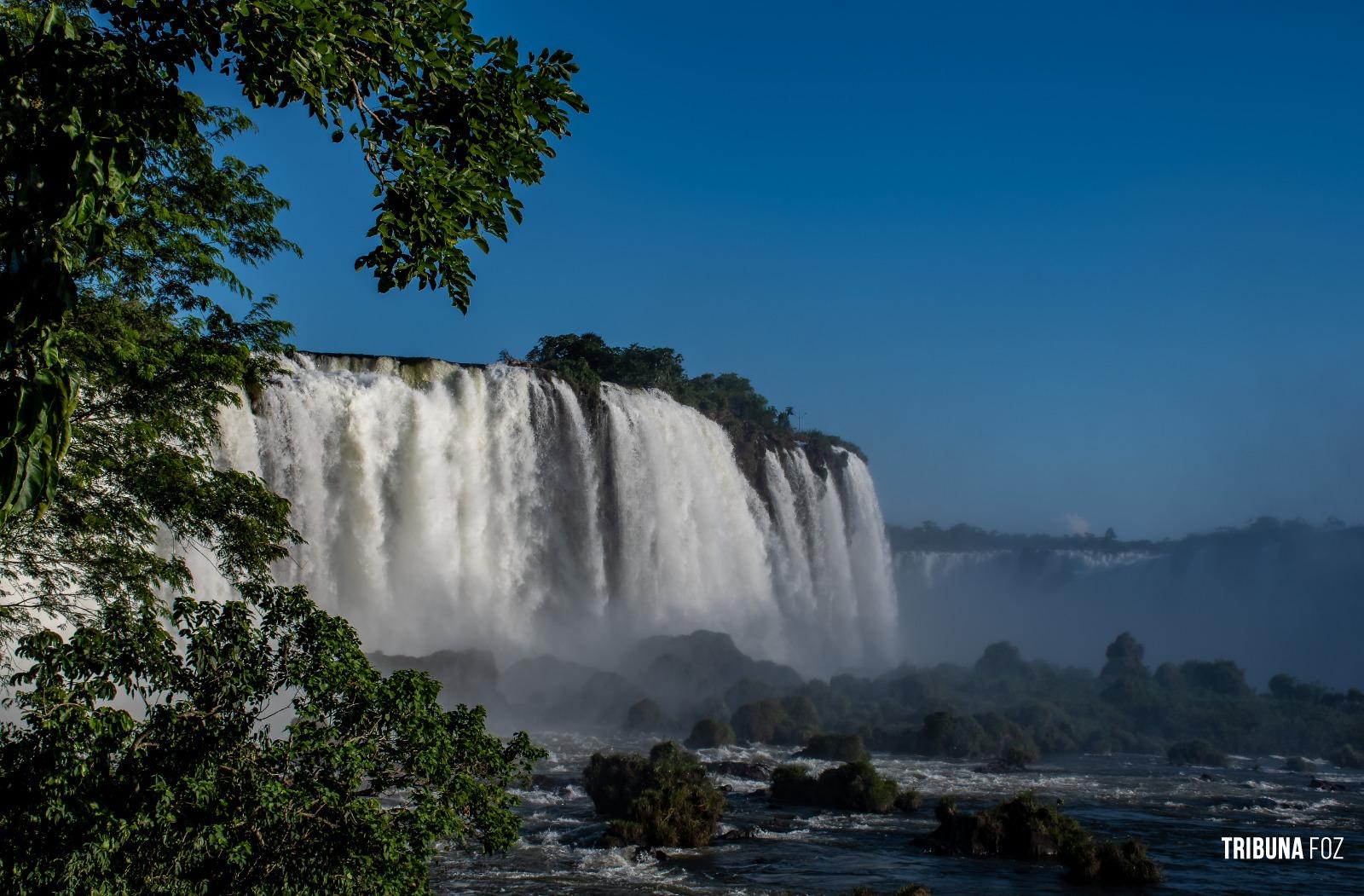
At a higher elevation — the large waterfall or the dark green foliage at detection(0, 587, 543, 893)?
the large waterfall

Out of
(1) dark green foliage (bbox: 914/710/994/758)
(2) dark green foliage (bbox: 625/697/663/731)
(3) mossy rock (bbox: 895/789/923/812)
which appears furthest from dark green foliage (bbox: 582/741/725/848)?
(1) dark green foliage (bbox: 914/710/994/758)

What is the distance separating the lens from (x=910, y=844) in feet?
50.4

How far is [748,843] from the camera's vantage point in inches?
591

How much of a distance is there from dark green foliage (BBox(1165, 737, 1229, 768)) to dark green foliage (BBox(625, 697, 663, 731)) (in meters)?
13.7

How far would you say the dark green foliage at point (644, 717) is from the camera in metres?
27.1

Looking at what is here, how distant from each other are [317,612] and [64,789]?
1562 mm

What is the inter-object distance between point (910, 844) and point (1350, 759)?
777 inches

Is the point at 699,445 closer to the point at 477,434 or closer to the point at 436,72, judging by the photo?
the point at 477,434

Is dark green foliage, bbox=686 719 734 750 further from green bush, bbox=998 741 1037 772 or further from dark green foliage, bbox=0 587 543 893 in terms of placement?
dark green foliage, bbox=0 587 543 893

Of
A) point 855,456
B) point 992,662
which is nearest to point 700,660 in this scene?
point 992,662

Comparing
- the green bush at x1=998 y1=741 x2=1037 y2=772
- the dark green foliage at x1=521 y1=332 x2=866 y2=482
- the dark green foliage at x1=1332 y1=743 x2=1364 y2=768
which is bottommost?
the dark green foliage at x1=1332 y1=743 x2=1364 y2=768

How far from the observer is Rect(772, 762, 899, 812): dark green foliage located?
709 inches

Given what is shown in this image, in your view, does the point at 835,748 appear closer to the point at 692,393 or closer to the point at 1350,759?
the point at 1350,759

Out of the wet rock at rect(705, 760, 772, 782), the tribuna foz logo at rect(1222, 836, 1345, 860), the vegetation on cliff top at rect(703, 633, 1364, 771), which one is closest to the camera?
the tribuna foz logo at rect(1222, 836, 1345, 860)
